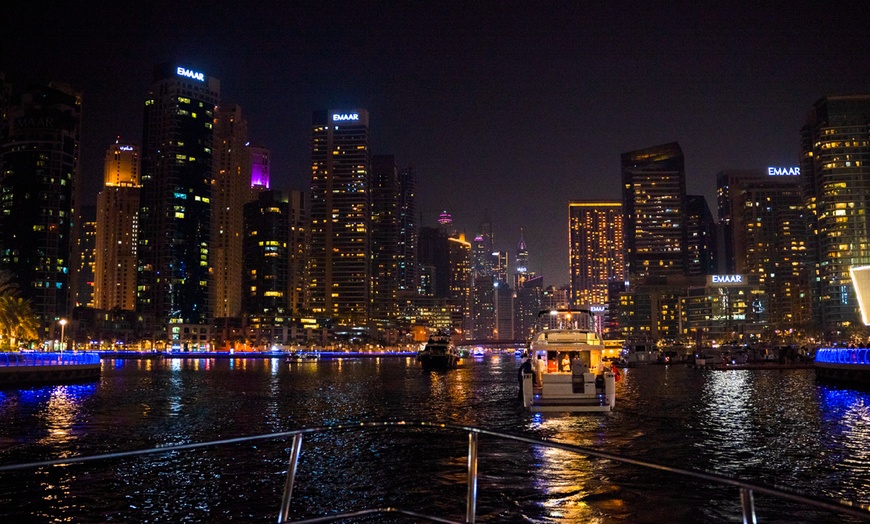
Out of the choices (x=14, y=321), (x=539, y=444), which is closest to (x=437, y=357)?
(x=14, y=321)

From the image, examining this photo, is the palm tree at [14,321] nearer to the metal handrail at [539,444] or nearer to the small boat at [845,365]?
the small boat at [845,365]

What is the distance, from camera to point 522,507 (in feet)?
60.1

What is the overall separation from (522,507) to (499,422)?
67.7 ft

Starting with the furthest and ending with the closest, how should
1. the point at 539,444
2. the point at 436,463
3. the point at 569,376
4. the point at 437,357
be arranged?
1. the point at 437,357
2. the point at 569,376
3. the point at 436,463
4. the point at 539,444

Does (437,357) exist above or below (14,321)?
below

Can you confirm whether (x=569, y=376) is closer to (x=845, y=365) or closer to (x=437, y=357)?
(x=845, y=365)

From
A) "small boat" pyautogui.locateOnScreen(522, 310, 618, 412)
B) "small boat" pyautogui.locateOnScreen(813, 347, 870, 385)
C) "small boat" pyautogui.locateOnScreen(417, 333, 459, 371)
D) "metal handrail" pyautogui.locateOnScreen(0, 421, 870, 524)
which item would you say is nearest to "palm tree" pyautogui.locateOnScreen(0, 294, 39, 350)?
"small boat" pyautogui.locateOnScreen(417, 333, 459, 371)

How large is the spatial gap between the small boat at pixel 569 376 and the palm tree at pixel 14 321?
293 ft

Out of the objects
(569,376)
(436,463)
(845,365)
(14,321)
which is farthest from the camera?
(14,321)

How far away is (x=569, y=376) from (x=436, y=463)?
15.7 m

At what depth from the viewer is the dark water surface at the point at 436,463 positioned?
18641 mm

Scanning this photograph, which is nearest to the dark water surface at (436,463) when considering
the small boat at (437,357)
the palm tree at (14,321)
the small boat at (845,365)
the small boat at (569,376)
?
the small boat at (569,376)

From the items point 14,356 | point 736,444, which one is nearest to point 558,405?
point 736,444

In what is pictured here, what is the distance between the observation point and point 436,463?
26.2 meters
